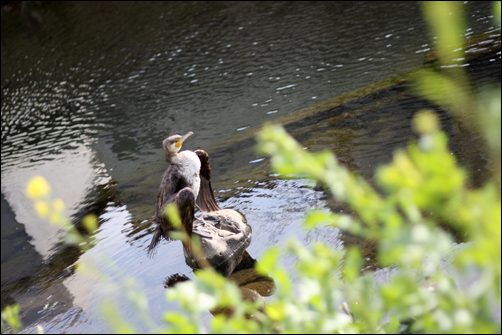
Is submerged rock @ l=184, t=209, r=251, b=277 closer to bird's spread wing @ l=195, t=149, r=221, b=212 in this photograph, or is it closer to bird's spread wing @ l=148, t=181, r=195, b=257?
bird's spread wing @ l=195, t=149, r=221, b=212

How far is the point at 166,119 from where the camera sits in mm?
10742

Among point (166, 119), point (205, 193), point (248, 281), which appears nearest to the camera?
point (248, 281)

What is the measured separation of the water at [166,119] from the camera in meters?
5.77

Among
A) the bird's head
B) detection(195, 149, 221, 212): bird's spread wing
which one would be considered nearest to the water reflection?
detection(195, 149, 221, 212): bird's spread wing

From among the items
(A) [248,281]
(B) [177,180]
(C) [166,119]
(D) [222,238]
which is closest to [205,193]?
(D) [222,238]

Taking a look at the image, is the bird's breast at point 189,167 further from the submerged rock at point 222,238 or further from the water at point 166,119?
the water at point 166,119

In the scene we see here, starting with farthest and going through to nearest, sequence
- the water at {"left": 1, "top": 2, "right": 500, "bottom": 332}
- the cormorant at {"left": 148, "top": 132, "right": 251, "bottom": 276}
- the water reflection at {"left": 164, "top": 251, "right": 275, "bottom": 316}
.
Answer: the water at {"left": 1, "top": 2, "right": 500, "bottom": 332} < the cormorant at {"left": 148, "top": 132, "right": 251, "bottom": 276} < the water reflection at {"left": 164, "top": 251, "right": 275, "bottom": 316}

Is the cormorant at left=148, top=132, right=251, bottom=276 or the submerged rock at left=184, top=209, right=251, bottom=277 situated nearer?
the cormorant at left=148, top=132, right=251, bottom=276

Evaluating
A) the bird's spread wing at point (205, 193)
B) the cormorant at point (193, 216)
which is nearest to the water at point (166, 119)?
the cormorant at point (193, 216)

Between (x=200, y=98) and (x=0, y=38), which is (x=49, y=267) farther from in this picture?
(x=0, y=38)

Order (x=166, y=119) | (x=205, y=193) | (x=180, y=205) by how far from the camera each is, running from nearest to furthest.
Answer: (x=180, y=205) → (x=205, y=193) → (x=166, y=119)

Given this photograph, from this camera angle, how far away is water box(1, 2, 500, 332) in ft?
18.9

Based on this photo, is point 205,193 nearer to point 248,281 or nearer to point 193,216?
point 193,216

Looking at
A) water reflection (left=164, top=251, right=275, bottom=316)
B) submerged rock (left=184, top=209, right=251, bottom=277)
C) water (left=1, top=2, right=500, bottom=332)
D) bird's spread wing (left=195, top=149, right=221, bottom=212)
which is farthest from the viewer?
water (left=1, top=2, right=500, bottom=332)
